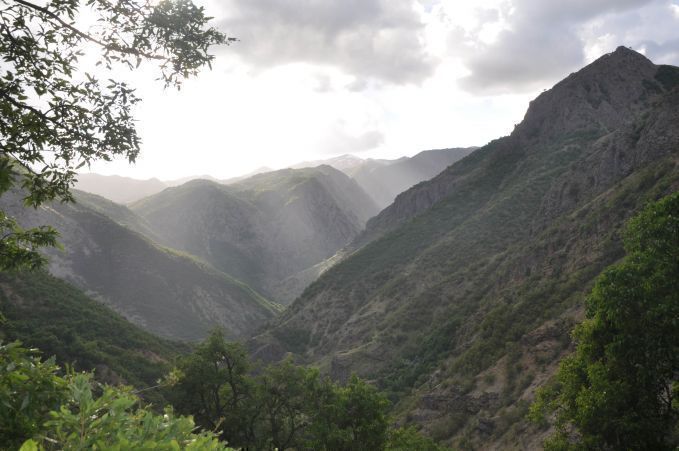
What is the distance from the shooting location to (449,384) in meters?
34.5

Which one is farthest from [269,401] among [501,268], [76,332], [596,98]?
[596,98]

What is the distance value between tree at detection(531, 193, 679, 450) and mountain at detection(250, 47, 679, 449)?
33.9ft

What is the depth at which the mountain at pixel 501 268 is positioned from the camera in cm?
3053

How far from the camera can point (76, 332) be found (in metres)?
45.7

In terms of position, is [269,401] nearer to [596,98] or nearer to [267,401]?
[267,401]

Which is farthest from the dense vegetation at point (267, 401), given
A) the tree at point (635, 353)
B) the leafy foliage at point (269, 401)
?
the tree at point (635, 353)

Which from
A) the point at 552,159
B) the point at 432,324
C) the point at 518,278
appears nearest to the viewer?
the point at 518,278

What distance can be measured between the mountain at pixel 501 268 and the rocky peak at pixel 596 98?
12.9 inches

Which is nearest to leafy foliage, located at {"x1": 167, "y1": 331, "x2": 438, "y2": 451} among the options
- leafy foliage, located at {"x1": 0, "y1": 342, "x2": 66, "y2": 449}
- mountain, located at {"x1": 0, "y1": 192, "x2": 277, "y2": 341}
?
leafy foliage, located at {"x1": 0, "y1": 342, "x2": 66, "y2": 449}

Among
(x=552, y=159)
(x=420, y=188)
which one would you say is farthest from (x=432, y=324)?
(x=420, y=188)

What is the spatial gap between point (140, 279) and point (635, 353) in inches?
5018

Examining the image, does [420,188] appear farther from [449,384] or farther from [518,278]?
[449,384]

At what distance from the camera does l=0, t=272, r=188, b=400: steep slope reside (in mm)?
39125

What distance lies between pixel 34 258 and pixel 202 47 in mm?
5011
